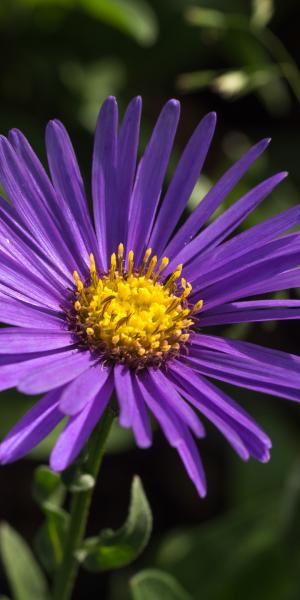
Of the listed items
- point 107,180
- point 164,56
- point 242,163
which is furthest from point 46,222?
point 164,56

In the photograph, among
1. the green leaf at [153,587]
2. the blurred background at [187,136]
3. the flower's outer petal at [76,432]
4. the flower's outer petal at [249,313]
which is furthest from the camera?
the blurred background at [187,136]

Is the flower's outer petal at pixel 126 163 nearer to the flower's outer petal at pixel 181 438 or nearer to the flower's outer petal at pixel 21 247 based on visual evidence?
the flower's outer petal at pixel 21 247

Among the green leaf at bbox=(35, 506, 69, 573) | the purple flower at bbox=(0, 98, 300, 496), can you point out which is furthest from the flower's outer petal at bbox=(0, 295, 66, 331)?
the green leaf at bbox=(35, 506, 69, 573)

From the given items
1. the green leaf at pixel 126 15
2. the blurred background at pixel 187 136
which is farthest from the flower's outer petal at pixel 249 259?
the green leaf at pixel 126 15

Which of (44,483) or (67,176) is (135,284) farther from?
(44,483)

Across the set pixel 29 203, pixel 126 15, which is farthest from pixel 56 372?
pixel 126 15

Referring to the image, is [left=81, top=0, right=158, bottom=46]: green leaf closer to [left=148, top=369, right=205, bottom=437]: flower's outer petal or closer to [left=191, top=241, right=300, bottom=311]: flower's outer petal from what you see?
[left=191, top=241, right=300, bottom=311]: flower's outer petal

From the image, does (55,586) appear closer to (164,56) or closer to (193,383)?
(193,383)
